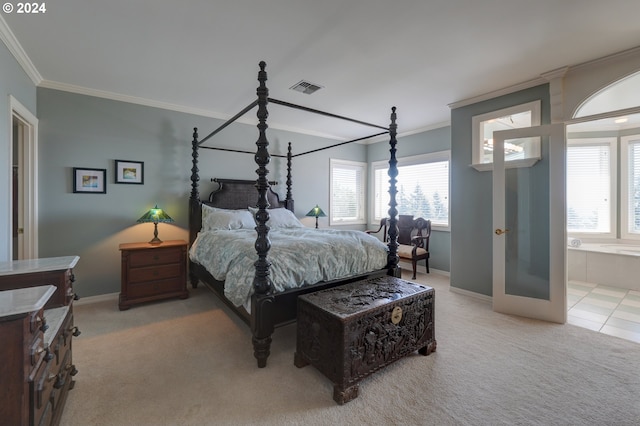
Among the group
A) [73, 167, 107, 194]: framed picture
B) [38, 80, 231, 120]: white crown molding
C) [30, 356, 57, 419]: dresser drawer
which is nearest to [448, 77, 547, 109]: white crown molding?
[38, 80, 231, 120]: white crown molding

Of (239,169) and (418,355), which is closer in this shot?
(418,355)

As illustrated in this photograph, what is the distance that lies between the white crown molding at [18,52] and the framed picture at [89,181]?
1.04m

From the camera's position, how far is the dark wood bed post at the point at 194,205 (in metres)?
3.99

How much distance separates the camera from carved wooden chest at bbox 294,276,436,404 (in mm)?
1811

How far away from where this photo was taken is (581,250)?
439 centimetres

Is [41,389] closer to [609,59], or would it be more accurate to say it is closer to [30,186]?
[30,186]

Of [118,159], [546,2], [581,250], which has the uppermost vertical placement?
[546,2]

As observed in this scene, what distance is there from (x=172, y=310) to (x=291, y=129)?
3522mm

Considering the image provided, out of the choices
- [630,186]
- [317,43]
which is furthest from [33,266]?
[630,186]

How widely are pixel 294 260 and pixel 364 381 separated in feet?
3.47

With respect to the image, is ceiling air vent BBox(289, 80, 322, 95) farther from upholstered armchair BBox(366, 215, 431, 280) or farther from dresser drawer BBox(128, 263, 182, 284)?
dresser drawer BBox(128, 263, 182, 284)

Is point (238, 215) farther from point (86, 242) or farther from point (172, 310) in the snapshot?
point (86, 242)

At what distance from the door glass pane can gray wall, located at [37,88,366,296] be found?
402 cm

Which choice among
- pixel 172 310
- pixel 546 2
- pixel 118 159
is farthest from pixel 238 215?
pixel 546 2
